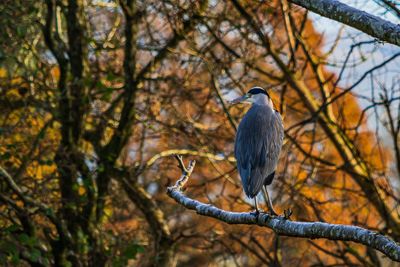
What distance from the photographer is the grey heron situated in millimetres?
5301

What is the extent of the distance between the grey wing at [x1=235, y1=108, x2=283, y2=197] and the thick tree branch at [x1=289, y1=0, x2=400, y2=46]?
1823mm

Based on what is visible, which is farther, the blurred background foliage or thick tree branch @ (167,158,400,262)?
the blurred background foliage

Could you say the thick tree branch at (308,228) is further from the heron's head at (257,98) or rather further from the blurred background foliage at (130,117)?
the blurred background foliage at (130,117)

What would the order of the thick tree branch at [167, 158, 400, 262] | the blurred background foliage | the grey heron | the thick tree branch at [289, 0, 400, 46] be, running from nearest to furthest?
the thick tree branch at [167, 158, 400, 262] → the thick tree branch at [289, 0, 400, 46] → the grey heron → the blurred background foliage

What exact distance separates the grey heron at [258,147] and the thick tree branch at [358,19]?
1.82 m

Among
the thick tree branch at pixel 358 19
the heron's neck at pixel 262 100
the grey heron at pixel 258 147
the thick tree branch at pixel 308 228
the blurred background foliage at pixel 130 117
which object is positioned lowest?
the thick tree branch at pixel 308 228

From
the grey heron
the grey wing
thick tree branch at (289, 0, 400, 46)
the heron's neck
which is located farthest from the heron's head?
thick tree branch at (289, 0, 400, 46)

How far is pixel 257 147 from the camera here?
557 centimetres

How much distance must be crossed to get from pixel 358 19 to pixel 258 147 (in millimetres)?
2246

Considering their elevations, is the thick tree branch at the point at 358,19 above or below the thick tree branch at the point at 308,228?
above

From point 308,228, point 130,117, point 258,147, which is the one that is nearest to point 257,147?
point 258,147

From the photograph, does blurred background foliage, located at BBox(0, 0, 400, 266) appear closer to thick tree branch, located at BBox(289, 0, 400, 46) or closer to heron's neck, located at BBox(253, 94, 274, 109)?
heron's neck, located at BBox(253, 94, 274, 109)

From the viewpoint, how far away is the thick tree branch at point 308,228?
294 centimetres

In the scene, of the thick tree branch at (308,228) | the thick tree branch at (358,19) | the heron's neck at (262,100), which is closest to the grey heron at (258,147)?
the heron's neck at (262,100)
